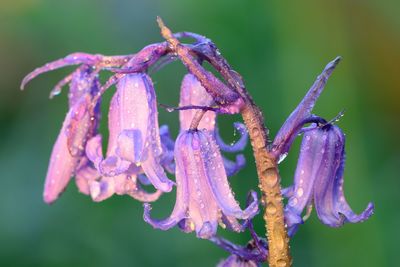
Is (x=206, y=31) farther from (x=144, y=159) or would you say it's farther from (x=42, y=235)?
(x=144, y=159)

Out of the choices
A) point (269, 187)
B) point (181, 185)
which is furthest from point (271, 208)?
point (181, 185)

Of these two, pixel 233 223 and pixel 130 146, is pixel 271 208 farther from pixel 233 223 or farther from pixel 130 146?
pixel 130 146

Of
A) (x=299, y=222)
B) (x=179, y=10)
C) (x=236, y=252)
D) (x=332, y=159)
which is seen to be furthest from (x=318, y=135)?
(x=179, y=10)

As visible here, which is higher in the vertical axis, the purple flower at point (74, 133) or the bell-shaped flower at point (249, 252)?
the purple flower at point (74, 133)

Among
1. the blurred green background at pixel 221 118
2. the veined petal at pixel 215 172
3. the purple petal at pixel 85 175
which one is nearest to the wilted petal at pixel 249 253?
the veined petal at pixel 215 172

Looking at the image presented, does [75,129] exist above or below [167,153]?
above

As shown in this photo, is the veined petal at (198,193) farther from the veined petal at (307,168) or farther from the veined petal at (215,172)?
the veined petal at (307,168)
